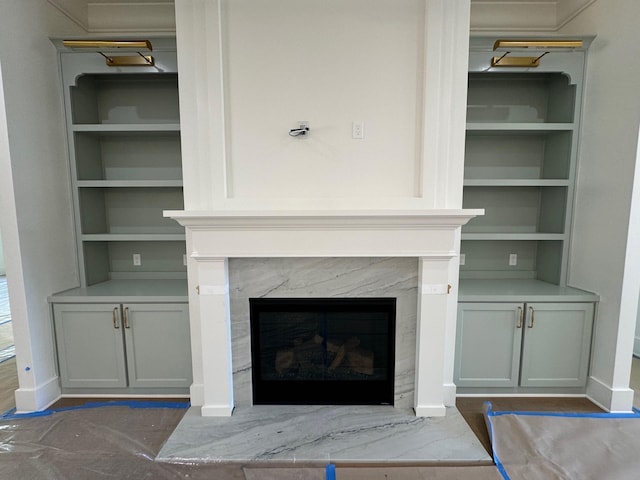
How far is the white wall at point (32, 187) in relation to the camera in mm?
2188

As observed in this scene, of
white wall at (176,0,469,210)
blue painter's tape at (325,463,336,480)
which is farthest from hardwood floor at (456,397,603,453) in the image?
white wall at (176,0,469,210)

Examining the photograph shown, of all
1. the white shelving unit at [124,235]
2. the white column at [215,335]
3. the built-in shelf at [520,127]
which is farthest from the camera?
the built-in shelf at [520,127]

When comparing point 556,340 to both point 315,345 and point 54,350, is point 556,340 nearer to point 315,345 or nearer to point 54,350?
point 315,345

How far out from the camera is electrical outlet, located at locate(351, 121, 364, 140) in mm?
2146

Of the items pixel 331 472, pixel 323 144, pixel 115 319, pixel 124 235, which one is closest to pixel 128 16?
pixel 124 235

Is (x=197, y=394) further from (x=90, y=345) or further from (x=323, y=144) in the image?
(x=323, y=144)

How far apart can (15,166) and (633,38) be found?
165 inches

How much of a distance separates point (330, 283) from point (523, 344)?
154cm

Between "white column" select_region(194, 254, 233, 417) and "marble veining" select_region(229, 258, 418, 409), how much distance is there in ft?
0.31

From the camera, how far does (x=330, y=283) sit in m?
2.23

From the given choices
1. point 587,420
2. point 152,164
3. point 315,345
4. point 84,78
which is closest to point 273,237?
point 315,345

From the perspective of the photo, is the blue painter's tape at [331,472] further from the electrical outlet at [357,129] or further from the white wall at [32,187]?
the white wall at [32,187]

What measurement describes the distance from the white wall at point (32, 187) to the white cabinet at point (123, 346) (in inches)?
5.2

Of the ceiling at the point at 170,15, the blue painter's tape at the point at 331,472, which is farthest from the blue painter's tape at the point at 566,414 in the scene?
the ceiling at the point at 170,15
